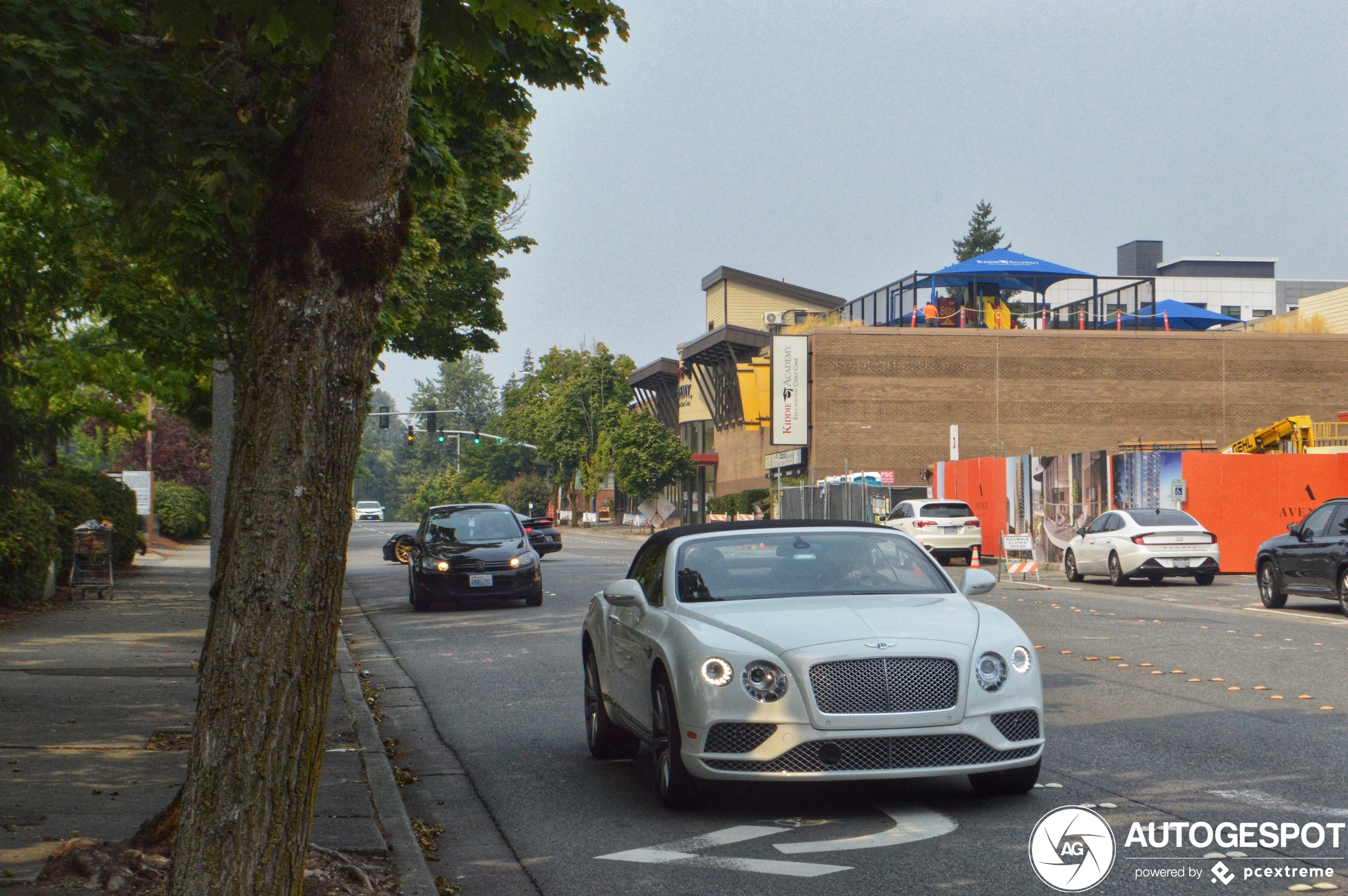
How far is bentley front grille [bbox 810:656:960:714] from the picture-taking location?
22.0 feet

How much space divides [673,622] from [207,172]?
363 centimetres

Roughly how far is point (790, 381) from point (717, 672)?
176 ft

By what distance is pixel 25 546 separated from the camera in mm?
18219

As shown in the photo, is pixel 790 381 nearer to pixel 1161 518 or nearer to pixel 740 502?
pixel 740 502

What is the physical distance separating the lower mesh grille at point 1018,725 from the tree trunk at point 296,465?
3781mm

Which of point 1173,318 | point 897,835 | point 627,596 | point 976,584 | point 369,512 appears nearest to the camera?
point 897,835

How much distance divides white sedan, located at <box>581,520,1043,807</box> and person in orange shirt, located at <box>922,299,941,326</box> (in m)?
54.2

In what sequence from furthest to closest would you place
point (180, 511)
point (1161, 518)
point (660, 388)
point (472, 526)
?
1. point (660, 388)
2. point (180, 511)
3. point (1161, 518)
4. point (472, 526)

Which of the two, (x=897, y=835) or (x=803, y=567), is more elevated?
(x=803, y=567)

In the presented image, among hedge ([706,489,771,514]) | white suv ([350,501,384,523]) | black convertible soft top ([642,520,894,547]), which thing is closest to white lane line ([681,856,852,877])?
black convertible soft top ([642,520,894,547])

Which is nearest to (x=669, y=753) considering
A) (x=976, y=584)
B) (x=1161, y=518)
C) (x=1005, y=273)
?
(x=976, y=584)

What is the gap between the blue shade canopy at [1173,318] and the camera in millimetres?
62406

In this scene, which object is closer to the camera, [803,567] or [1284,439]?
[803,567]

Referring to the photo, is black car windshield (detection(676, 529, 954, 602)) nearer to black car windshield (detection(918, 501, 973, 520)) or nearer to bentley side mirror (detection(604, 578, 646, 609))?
Answer: bentley side mirror (detection(604, 578, 646, 609))
